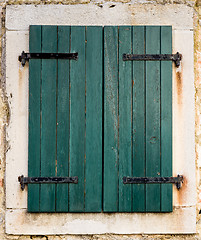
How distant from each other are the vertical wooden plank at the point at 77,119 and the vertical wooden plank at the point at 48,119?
15cm

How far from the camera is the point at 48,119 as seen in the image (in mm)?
3121

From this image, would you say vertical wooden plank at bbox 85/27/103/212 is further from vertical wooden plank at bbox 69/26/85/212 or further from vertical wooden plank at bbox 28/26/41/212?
vertical wooden plank at bbox 28/26/41/212

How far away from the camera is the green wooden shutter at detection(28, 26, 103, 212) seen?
3.08 meters

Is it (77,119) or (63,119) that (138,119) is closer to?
(77,119)

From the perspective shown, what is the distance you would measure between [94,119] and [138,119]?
15.1 inches

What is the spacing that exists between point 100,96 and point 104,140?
15.2 inches

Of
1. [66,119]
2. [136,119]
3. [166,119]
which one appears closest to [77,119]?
[66,119]

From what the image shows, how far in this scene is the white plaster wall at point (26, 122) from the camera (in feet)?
10.3

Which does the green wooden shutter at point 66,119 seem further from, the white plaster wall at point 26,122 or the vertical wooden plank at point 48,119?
the white plaster wall at point 26,122

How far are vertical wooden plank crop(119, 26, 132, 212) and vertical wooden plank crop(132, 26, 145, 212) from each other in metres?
0.04

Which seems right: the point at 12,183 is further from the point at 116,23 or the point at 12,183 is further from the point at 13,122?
the point at 116,23

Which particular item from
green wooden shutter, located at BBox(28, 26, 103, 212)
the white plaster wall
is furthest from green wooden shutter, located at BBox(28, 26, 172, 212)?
the white plaster wall

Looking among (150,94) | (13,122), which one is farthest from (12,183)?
(150,94)

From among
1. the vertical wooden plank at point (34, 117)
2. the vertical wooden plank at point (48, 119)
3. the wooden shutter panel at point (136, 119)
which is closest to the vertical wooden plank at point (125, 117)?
the wooden shutter panel at point (136, 119)
